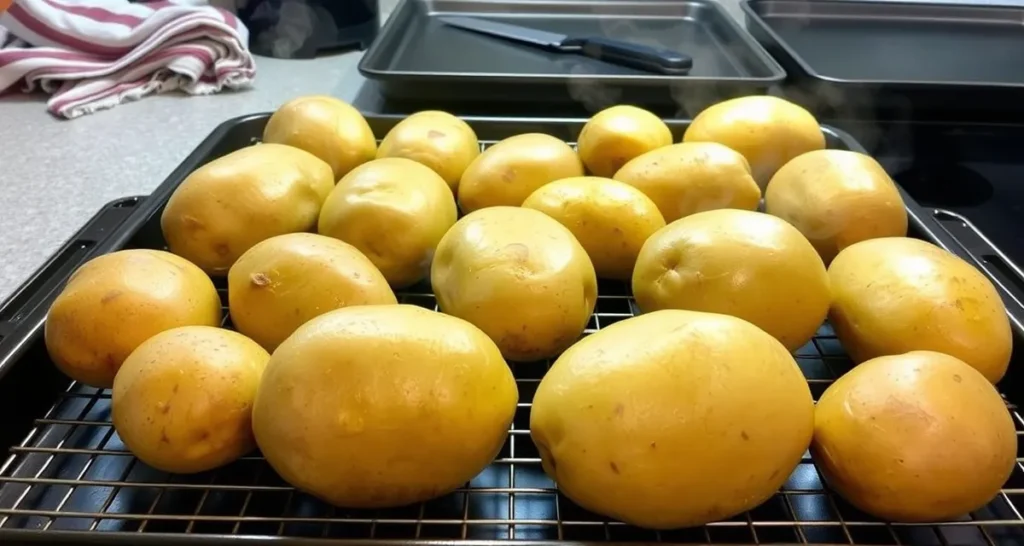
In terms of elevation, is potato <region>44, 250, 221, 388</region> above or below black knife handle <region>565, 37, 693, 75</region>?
above

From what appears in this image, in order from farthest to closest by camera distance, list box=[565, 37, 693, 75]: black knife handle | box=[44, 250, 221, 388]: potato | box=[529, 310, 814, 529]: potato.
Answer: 1. box=[565, 37, 693, 75]: black knife handle
2. box=[44, 250, 221, 388]: potato
3. box=[529, 310, 814, 529]: potato

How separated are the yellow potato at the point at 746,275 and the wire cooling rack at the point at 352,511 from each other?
0.31 feet

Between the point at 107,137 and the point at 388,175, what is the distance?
1.78 feet

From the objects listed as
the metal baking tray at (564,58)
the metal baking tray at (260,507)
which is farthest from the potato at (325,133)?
the metal baking tray at (260,507)

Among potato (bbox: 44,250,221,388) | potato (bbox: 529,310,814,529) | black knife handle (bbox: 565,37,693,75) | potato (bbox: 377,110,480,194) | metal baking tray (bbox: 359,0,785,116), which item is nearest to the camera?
potato (bbox: 529,310,814,529)

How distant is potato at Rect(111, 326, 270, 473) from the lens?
0.41 m

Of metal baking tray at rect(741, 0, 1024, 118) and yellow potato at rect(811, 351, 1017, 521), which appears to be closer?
yellow potato at rect(811, 351, 1017, 521)

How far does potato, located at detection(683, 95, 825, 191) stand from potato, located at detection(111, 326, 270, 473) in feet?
1.58

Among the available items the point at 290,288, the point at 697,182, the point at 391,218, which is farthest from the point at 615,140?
the point at 290,288

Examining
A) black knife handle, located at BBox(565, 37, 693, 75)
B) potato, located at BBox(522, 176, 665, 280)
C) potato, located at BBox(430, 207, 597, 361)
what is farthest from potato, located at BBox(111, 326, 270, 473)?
black knife handle, located at BBox(565, 37, 693, 75)

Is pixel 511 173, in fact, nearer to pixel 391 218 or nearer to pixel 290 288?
pixel 391 218

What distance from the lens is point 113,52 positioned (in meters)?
1.10

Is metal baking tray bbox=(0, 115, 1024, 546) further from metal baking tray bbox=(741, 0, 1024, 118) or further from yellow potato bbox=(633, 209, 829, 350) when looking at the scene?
metal baking tray bbox=(741, 0, 1024, 118)

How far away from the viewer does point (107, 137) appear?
960 millimetres
